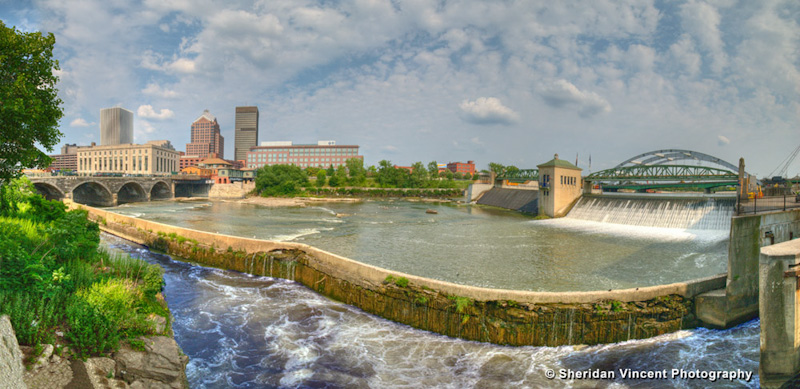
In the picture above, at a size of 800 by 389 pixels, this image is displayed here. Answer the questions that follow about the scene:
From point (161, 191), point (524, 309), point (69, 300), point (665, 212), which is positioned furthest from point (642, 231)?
point (161, 191)

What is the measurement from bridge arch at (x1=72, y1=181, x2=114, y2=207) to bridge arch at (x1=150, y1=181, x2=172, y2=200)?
15.1 metres

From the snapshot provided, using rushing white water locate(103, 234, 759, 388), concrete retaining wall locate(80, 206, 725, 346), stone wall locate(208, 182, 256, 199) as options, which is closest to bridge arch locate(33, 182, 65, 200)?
stone wall locate(208, 182, 256, 199)

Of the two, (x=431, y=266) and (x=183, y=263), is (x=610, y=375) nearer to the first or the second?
(x=431, y=266)

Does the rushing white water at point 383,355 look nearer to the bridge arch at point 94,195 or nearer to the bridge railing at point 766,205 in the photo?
the bridge railing at point 766,205

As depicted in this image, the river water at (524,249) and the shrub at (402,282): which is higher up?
the shrub at (402,282)

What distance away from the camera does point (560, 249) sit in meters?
31.4

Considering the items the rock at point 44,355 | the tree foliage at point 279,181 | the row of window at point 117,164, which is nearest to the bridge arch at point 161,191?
the tree foliage at point 279,181

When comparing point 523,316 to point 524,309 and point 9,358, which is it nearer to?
point 524,309

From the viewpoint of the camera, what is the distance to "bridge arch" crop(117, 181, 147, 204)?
88.1 metres

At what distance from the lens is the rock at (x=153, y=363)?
9219mm

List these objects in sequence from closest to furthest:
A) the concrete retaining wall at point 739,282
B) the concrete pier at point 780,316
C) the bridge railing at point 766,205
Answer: the concrete pier at point 780,316
the concrete retaining wall at point 739,282
the bridge railing at point 766,205

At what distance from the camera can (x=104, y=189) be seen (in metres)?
77.2

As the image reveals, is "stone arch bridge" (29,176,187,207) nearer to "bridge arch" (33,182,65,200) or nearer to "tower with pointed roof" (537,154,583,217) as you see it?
"bridge arch" (33,182,65,200)

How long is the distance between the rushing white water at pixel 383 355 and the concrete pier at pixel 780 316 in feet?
3.96
